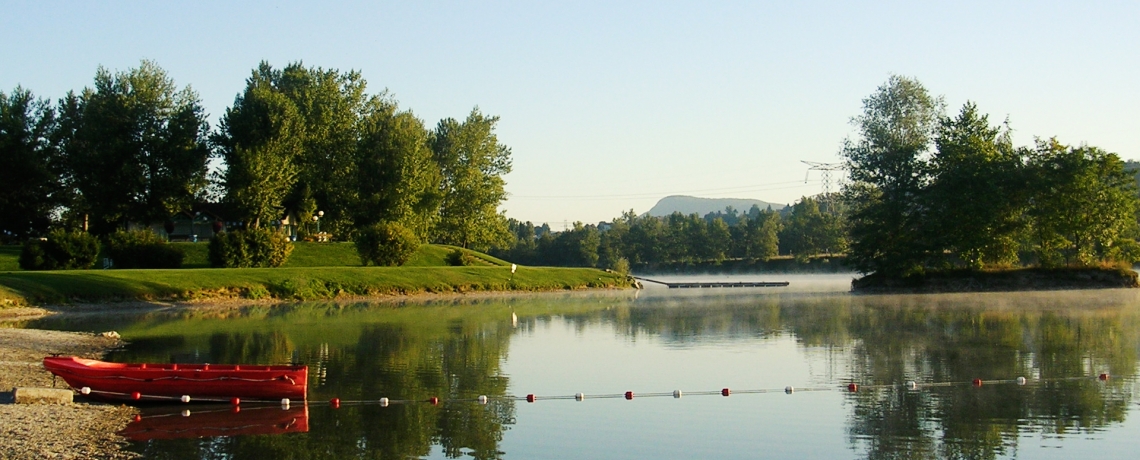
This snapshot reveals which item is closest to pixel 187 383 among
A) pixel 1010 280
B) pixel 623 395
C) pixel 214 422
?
pixel 214 422

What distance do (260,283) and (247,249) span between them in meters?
8.20

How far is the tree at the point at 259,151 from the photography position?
74.9m

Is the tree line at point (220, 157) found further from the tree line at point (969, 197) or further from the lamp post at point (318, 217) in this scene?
the tree line at point (969, 197)

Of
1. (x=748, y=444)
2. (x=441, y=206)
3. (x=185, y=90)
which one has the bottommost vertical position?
(x=748, y=444)

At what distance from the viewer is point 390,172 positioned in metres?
85.5

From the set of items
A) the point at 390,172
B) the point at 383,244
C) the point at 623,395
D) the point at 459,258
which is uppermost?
the point at 390,172

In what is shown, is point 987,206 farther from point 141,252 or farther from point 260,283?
point 141,252

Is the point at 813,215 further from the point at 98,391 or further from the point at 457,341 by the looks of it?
the point at 98,391

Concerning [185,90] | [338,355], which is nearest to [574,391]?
[338,355]

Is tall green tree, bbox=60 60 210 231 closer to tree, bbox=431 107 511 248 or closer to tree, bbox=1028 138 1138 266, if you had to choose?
tree, bbox=431 107 511 248

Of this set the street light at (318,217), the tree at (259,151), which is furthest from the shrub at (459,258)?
the tree at (259,151)

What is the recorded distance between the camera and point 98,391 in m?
20.6

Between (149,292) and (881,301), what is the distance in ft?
126

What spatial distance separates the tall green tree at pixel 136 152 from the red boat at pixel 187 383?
2268 inches
